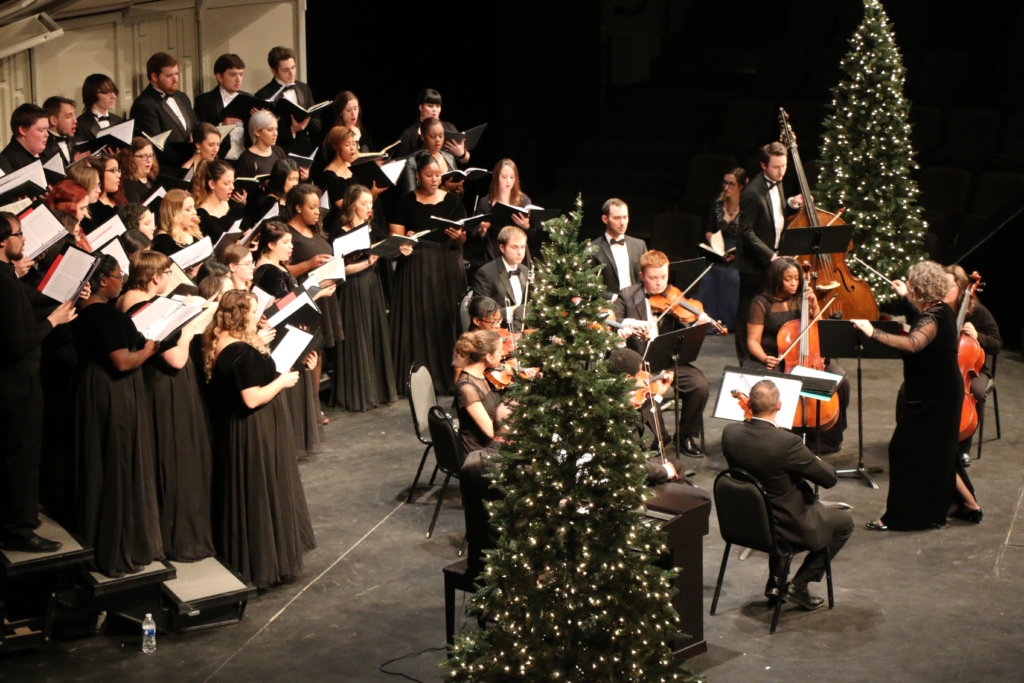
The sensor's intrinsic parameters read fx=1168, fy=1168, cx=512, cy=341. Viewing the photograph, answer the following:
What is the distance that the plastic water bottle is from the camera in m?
5.35

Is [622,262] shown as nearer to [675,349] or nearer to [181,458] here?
[675,349]

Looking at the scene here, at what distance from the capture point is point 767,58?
1332cm

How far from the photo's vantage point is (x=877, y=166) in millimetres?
10672

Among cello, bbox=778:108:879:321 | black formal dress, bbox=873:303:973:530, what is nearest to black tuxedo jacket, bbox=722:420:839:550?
black formal dress, bbox=873:303:973:530

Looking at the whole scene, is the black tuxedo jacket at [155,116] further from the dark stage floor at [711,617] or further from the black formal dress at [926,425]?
the black formal dress at [926,425]

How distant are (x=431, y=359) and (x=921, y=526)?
12.4ft

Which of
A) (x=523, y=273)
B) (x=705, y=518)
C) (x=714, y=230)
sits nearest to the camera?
(x=705, y=518)

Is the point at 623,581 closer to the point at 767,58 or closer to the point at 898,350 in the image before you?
the point at 898,350

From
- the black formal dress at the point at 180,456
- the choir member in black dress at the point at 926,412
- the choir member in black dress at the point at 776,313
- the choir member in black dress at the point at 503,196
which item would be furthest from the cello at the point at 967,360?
the black formal dress at the point at 180,456

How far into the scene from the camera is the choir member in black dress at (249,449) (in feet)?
18.6

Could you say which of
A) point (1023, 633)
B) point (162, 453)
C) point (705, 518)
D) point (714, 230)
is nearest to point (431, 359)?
point (714, 230)

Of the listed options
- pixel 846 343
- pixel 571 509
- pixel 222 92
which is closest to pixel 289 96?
pixel 222 92

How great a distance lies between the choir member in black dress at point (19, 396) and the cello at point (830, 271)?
18.1ft

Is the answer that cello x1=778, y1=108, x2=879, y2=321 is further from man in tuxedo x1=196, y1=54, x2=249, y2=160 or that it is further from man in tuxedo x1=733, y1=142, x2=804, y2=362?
man in tuxedo x1=196, y1=54, x2=249, y2=160
